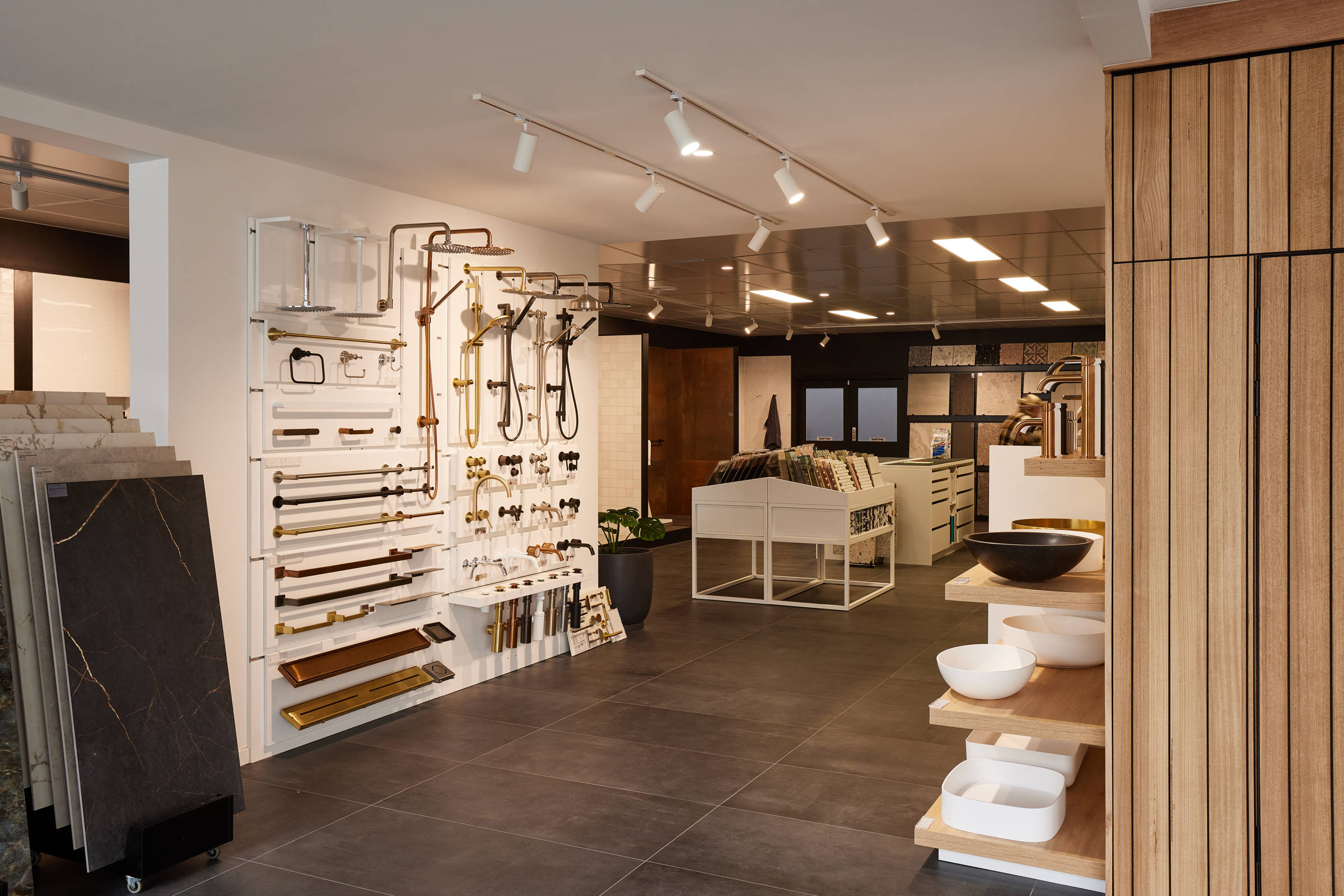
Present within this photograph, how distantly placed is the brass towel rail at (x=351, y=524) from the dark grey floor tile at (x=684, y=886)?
7.42 feet

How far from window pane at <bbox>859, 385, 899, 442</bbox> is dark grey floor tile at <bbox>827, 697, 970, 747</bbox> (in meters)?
9.67

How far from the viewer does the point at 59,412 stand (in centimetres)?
355

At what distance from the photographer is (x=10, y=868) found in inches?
116

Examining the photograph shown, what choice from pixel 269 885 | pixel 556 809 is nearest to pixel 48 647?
pixel 269 885

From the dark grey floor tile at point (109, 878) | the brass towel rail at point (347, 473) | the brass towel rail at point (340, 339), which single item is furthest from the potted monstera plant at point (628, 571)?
the dark grey floor tile at point (109, 878)

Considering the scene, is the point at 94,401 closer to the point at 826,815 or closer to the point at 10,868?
the point at 10,868

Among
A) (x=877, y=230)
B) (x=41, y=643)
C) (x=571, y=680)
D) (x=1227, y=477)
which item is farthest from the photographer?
(x=571, y=680)

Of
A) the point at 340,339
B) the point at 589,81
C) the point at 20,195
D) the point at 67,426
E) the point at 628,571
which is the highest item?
the point at 589,81

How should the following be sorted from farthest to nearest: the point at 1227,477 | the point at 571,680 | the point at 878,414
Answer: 1. the point at 878,414
2. the point at 571,680
3. the point at 1227,477

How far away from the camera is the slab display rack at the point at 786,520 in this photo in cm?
766

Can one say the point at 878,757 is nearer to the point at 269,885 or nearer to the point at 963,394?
the point at 269,885

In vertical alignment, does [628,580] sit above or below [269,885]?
above

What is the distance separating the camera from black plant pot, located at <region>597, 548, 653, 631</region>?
6.80m

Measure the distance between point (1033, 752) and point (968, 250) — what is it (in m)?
4.65
